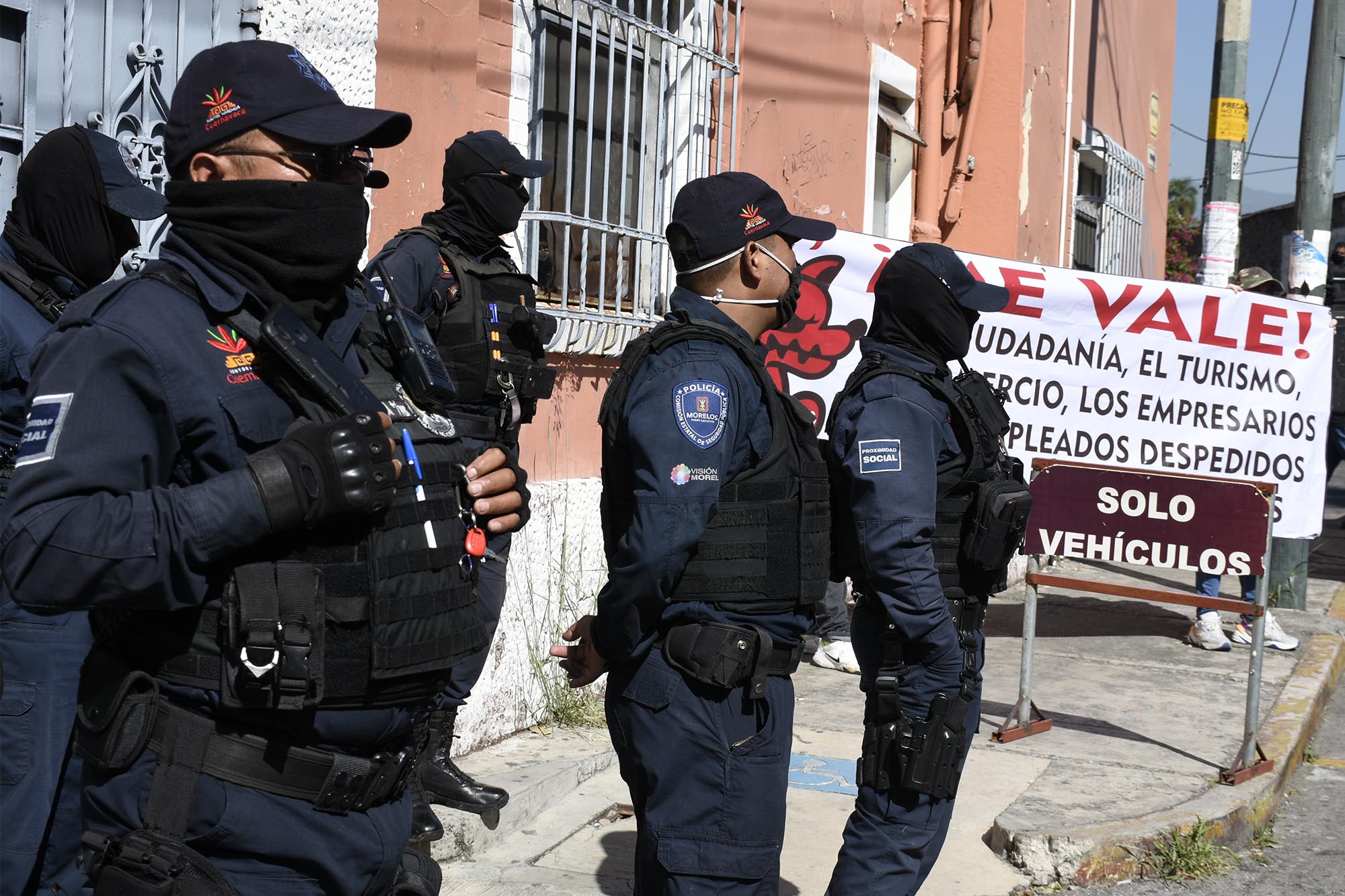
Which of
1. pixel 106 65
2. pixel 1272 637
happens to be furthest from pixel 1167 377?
pixel 106 65

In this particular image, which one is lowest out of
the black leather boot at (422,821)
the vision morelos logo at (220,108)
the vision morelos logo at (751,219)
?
the black leather boot at (422,821)

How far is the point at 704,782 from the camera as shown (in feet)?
9.39

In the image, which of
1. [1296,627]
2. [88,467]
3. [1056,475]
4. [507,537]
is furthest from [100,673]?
[1296,627]

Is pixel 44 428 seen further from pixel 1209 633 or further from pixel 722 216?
pixel 1209 633

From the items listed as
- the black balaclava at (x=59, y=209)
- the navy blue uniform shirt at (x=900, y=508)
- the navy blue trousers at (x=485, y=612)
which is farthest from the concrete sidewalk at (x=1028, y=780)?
the black balaclava at (x=59, y=209)

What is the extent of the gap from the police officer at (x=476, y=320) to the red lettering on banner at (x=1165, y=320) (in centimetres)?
403

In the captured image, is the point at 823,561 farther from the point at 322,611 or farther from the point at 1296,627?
the point at 1296,627

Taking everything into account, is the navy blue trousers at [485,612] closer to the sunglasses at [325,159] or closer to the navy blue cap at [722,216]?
the navy blue cap at [722,216]

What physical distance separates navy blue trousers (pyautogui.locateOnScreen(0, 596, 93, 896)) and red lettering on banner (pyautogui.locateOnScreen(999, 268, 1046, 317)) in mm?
5349

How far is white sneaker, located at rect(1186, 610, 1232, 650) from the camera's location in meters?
7.92

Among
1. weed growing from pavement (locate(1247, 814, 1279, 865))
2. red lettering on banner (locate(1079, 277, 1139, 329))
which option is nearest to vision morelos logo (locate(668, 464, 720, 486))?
weed growing from pavement (locate(1247, 814, 1279, 865))

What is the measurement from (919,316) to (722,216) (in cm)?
78

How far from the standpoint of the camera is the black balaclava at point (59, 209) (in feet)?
10.7

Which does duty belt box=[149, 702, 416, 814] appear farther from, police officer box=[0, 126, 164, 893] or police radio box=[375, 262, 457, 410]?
police officer box=[0, 126, 164, 893]
